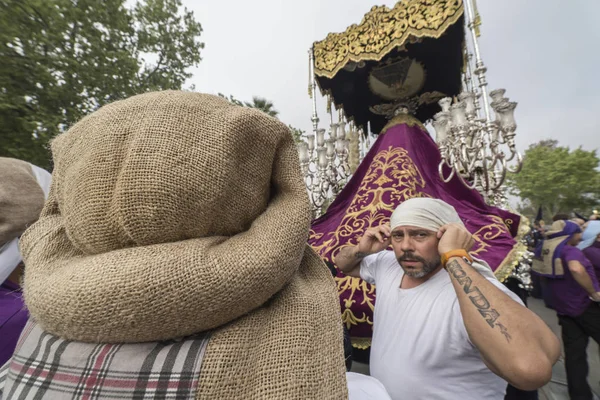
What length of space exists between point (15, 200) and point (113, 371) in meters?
1.10

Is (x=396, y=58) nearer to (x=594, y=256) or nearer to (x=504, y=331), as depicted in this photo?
(x=594, y=256)

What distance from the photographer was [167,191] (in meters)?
0.56

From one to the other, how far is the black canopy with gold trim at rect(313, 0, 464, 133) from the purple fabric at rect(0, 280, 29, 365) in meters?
4.70

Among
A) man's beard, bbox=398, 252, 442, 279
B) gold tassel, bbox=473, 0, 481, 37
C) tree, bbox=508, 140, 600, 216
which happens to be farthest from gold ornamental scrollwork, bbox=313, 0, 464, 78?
tree, bbox=508, 140, 600, 216

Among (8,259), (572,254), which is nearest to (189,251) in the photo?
(8,259)

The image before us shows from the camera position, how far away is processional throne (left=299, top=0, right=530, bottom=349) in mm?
2721

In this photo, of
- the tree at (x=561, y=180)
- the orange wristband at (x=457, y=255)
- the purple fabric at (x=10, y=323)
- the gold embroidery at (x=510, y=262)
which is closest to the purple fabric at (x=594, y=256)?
the gold embroidery at (x=510, y=262)

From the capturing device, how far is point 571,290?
112 inches

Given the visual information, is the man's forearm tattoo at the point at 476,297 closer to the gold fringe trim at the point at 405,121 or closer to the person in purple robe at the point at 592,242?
the person in purple robe at the point at 592,242

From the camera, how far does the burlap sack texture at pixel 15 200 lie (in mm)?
1150

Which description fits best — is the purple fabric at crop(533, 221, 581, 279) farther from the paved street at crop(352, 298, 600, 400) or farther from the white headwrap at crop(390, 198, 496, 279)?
the white headwrap at crop(390, 198, 496, 279)

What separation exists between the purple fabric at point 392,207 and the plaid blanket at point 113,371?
6.73ft

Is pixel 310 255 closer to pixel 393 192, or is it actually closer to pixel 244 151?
pixel 244 151

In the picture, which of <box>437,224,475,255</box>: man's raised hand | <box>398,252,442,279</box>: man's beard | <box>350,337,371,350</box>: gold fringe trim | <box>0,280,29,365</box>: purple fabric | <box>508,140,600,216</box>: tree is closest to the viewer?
<box>0,280,29,365</box>: purple fabric
